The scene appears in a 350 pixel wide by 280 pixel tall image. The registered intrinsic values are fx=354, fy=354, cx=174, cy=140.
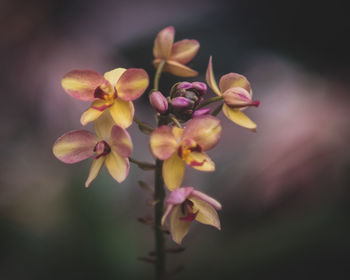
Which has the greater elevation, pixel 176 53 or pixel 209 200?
pixel 176 53

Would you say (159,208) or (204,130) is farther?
(159,208)

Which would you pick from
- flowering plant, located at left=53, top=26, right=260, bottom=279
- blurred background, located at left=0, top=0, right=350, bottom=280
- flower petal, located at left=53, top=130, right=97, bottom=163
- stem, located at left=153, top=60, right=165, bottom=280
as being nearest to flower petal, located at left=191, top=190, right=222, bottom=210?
flowering plant, located at left=53, top=26, right=260, bottom=279

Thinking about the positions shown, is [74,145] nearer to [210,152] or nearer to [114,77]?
[114,77]

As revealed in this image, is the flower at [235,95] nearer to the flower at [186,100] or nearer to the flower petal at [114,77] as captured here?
the flower at [186,100]

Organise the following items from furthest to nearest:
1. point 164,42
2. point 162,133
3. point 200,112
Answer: point 164,42, point 200,112, point 162,133

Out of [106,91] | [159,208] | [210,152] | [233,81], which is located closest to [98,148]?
[106,91]

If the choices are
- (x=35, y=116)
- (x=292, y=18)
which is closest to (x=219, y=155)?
(x=35, y=116)

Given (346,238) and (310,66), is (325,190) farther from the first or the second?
(310,66)
